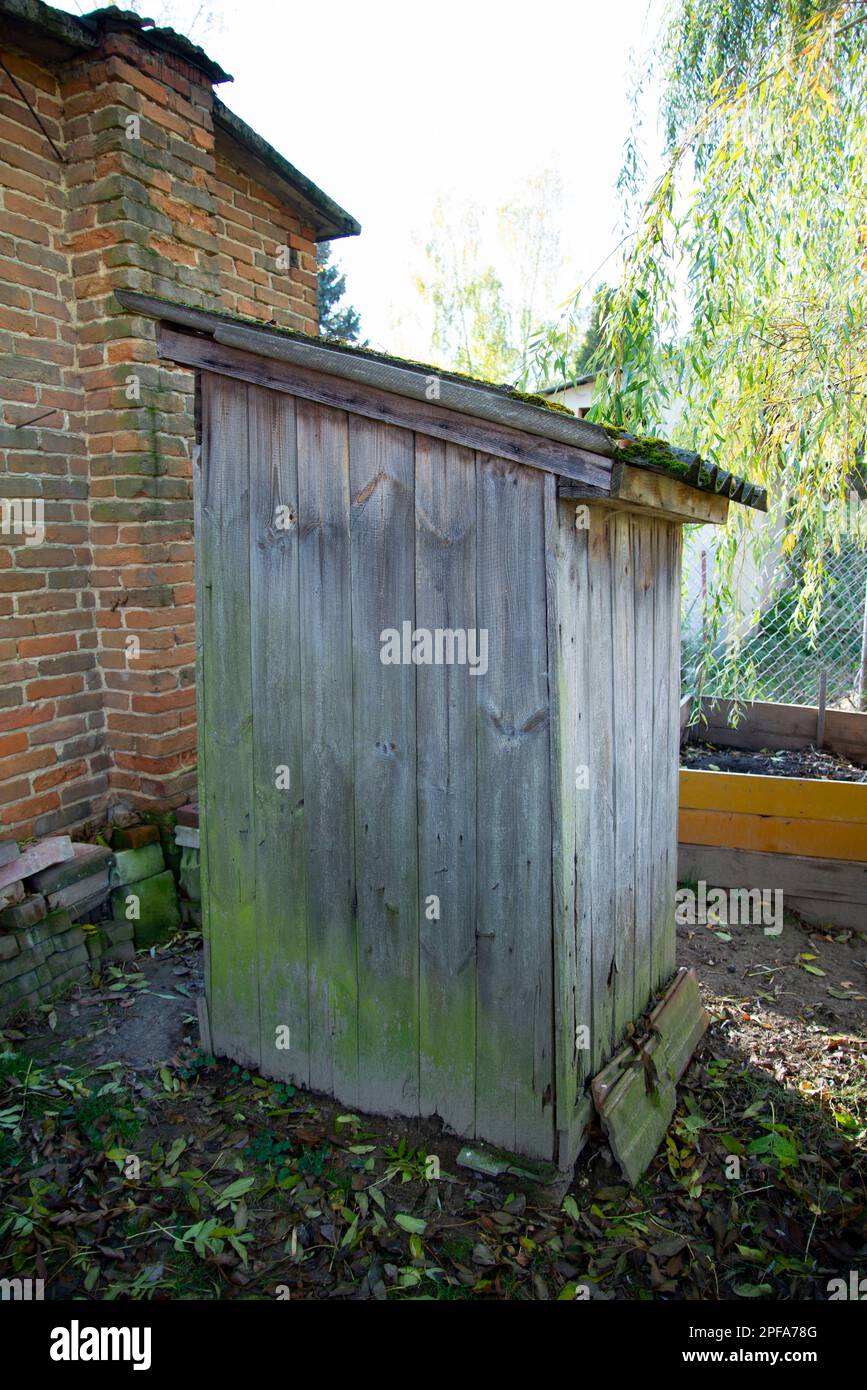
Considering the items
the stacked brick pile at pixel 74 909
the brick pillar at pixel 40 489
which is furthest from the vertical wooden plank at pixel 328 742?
the brick pillar at pixel 40 489

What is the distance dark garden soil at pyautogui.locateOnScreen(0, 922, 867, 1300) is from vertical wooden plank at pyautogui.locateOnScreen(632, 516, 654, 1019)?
0.58m

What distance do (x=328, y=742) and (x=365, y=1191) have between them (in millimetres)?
1464

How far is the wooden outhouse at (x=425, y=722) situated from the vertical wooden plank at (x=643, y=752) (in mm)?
15

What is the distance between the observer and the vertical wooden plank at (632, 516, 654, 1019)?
3.13 m

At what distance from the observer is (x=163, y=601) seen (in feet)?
14.0

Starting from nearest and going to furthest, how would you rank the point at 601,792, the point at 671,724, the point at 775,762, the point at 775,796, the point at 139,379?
the point at 601,792
the point at 671,724
the point at 139,379
the point at 775,796
the point at 775,762

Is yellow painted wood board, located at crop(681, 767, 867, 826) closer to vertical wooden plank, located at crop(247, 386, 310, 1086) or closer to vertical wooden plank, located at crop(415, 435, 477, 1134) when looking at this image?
vertical wooden plank, located at crop(415, 435, 477, 1134)

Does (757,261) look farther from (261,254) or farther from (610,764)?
(610,764)

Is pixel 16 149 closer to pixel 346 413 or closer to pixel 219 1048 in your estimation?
pixel 346 413

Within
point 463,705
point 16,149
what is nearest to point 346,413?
point 463,705

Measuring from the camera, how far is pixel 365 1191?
2.78 m

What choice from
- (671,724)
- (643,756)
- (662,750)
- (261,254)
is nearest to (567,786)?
(643,756)

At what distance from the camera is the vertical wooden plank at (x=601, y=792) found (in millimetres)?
2783

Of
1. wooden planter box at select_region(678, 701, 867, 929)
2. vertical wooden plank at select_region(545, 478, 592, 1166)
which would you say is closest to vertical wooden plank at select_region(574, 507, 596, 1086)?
vertical wooden plank at select_region(545, 478, 592, 1166)
